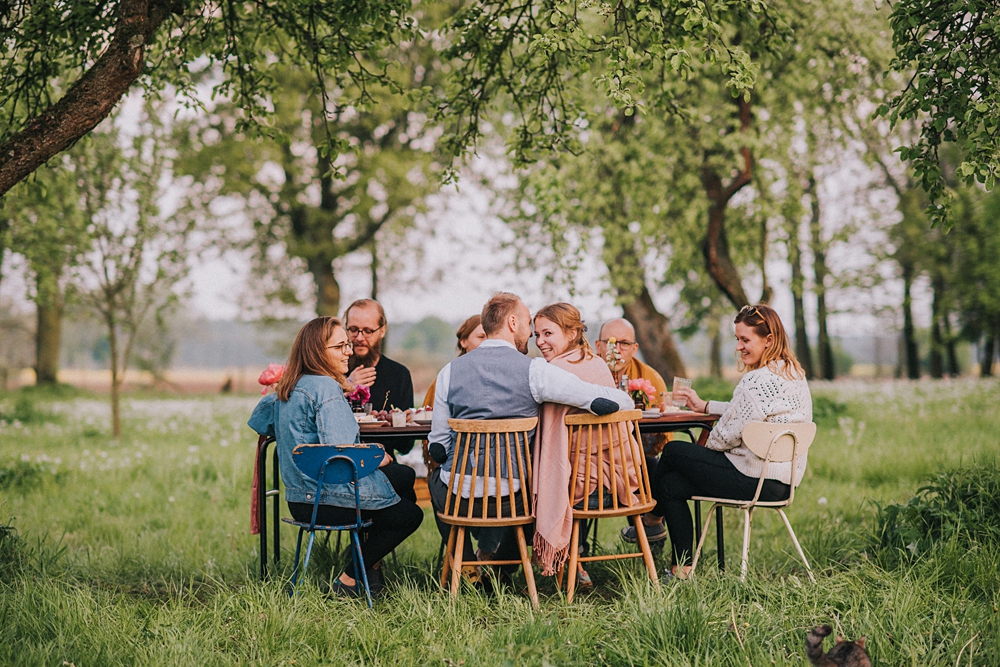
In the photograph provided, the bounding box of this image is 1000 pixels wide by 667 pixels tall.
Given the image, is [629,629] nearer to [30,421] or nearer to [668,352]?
[668,352]

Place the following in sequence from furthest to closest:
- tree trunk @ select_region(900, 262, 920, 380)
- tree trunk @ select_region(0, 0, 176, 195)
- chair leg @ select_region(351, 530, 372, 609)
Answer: tree trunk @ select_region(900, 262, 920, 380)
chair leg @ select_region(351, 530, 372, 609)
tree trunk @ select_region(0, 0, 176, 195)

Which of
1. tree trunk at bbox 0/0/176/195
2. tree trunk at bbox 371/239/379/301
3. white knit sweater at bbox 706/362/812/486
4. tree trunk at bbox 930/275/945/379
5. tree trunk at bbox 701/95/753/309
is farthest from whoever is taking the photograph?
tree trunk at bbox 930/275/945/379

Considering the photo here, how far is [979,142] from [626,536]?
11.3ft

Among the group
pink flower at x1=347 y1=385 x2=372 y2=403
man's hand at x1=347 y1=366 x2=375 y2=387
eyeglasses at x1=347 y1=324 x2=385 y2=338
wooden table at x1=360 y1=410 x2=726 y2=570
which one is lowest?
wooden table at x1=360 y1=410 x2=726 y2=570

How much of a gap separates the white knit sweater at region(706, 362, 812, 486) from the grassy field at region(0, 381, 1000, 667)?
62 cm

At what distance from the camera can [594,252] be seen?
1420 cm

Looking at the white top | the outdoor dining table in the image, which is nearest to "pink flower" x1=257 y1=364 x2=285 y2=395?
the outdoor dining table

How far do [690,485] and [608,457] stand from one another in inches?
24.4

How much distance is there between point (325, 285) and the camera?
20797 mm

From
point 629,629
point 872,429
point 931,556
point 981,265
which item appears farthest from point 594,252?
point 981,265

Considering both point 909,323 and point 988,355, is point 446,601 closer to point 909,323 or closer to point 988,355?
point 909,323

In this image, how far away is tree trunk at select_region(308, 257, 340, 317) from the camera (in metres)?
20.6

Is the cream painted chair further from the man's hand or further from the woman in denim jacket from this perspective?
the man's hand

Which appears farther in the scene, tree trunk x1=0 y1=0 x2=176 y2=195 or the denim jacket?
the denim jacket
